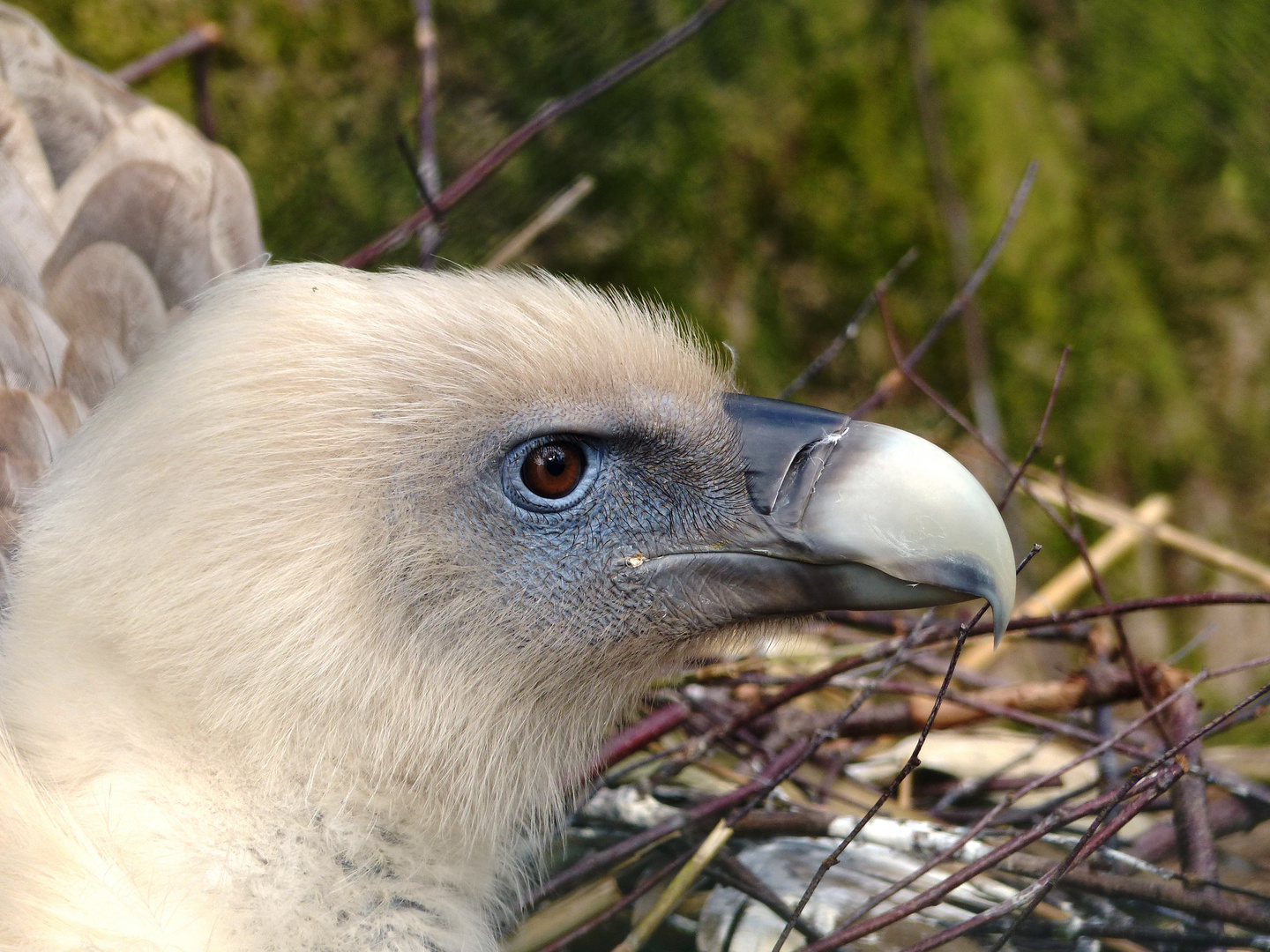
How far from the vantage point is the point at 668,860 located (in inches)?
66.2

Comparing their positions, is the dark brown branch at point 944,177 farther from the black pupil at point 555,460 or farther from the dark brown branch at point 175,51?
the black pupil at point 555,460

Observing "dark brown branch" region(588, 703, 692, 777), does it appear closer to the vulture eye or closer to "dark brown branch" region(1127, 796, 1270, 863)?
the vulture eye

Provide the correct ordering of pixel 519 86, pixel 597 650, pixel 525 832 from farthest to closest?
1. pixel 519 86
2. pixel 525 832
3. pixel 597 650

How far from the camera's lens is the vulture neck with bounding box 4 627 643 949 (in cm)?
126

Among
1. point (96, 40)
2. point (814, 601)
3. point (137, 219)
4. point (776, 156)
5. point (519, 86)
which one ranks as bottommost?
point (814, 601)

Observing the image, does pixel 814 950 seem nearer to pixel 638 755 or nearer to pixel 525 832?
pixel 525 832

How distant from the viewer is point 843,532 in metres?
1.33

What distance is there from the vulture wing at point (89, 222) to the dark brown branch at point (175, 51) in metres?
0.09

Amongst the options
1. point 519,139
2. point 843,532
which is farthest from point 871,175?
point 843,532

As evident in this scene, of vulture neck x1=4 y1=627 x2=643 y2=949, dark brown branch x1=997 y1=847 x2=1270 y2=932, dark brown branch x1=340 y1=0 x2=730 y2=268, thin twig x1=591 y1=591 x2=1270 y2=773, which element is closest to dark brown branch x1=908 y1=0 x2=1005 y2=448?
dark brown branch x1=340 y1=0 x2=730 y2=268

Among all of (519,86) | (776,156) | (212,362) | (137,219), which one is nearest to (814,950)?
(212,362)

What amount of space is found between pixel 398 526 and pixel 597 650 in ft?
0.90

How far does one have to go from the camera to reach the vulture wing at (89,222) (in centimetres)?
187

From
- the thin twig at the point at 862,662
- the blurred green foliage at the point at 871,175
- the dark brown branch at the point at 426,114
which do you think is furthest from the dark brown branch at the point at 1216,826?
the blurred green foliage at the point at 871,175
